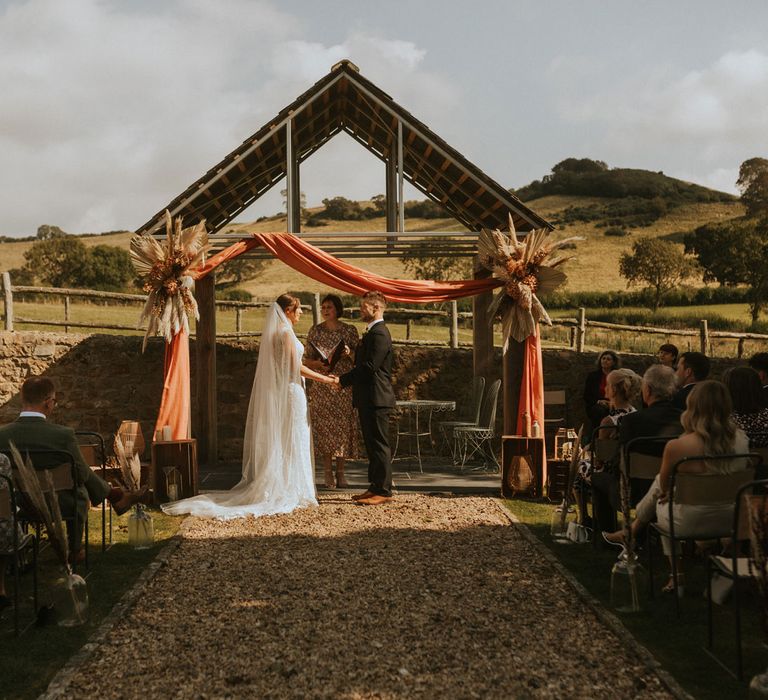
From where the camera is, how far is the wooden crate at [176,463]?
8648 millimetres

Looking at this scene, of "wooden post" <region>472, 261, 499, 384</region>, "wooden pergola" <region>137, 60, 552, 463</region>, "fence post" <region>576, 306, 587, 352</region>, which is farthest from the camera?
"fence post" <region>576, 306, 587, 352</region>

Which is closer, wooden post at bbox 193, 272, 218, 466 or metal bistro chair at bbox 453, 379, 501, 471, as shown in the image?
metal bistro chair at bbox 453, 379, 501, 471

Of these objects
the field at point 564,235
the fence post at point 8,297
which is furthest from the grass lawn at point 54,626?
the field at point 564,235

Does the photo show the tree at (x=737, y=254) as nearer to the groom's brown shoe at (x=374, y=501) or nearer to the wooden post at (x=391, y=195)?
the wooden post at (x=391, y=195)

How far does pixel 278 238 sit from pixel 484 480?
3661 mm

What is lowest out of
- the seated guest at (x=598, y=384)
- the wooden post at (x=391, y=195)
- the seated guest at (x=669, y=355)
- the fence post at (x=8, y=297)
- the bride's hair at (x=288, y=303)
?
the seated guest at (x=598, y=384)

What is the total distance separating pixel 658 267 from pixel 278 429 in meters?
42.5

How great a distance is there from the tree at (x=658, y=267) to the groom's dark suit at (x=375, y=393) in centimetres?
4027

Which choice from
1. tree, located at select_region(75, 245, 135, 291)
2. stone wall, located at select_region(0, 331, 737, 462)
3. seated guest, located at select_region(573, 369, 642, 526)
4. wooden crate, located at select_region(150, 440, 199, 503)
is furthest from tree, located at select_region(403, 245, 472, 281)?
seated guest, located at select_region(573, 369, 642, 526)

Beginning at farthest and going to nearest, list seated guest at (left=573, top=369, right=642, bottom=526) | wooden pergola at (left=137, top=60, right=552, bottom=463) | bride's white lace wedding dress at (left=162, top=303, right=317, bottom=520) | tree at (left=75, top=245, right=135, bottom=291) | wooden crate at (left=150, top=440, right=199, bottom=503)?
tree at (left=75, top=245, right=135, bottom=291), wooden pergola at (left=137, top=60, right=552, bottom=463), wooden crate at (left=150, top=440, right=199, bottom=503), bride's white lace wedding dress at (left=162, top=303, right=317, bottom=520), seated guest at (left=573, top=369, right=642, bottom=526)

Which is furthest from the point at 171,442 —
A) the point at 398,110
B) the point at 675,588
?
the point at 675,588

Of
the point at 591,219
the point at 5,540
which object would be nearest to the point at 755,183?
the point at 591,219

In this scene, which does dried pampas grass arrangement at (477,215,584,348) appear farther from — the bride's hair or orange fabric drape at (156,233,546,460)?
the bride's hair

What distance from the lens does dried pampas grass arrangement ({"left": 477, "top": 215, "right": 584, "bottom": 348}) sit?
9.05 m
